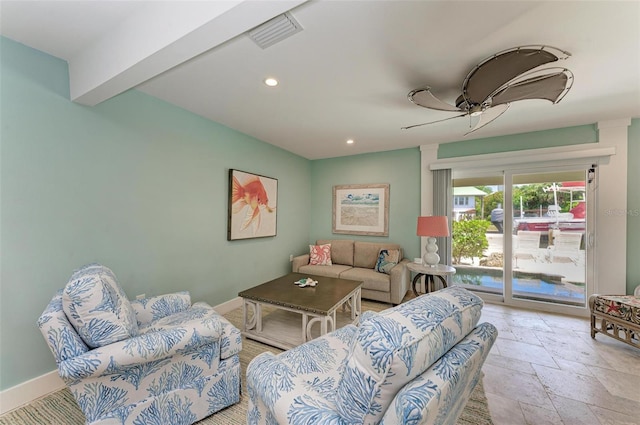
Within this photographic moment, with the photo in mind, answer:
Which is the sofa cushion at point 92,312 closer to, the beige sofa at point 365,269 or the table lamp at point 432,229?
the beige sofa at point 365,269

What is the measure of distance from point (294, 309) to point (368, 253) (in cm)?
215

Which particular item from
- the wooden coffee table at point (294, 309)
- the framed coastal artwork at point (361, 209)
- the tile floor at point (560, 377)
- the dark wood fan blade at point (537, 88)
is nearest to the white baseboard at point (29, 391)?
the wooden coffee table at point (294, 309)

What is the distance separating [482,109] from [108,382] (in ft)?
10.3

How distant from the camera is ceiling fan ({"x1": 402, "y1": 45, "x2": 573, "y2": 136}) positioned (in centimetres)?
150

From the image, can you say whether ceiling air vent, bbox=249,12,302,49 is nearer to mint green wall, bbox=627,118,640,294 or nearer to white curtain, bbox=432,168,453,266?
white curtain, bbox=432,168,453,266

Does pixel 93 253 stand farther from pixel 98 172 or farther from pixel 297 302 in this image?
pixel 297 302

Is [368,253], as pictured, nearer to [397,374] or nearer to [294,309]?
[294,309]

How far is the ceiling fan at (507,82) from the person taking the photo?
1.50m

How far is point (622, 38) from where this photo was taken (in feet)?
5.13

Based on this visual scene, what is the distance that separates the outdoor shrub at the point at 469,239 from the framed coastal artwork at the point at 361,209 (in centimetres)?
110

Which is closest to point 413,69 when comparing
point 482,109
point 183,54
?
point 482,109

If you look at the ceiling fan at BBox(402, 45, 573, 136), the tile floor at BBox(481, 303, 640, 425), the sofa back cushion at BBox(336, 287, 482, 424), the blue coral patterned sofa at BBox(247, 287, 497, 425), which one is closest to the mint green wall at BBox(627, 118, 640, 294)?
the tile floor at BBox(481, 303, 640, 425)

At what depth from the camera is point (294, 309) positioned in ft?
7.38

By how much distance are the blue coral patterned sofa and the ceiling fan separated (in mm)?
1470
